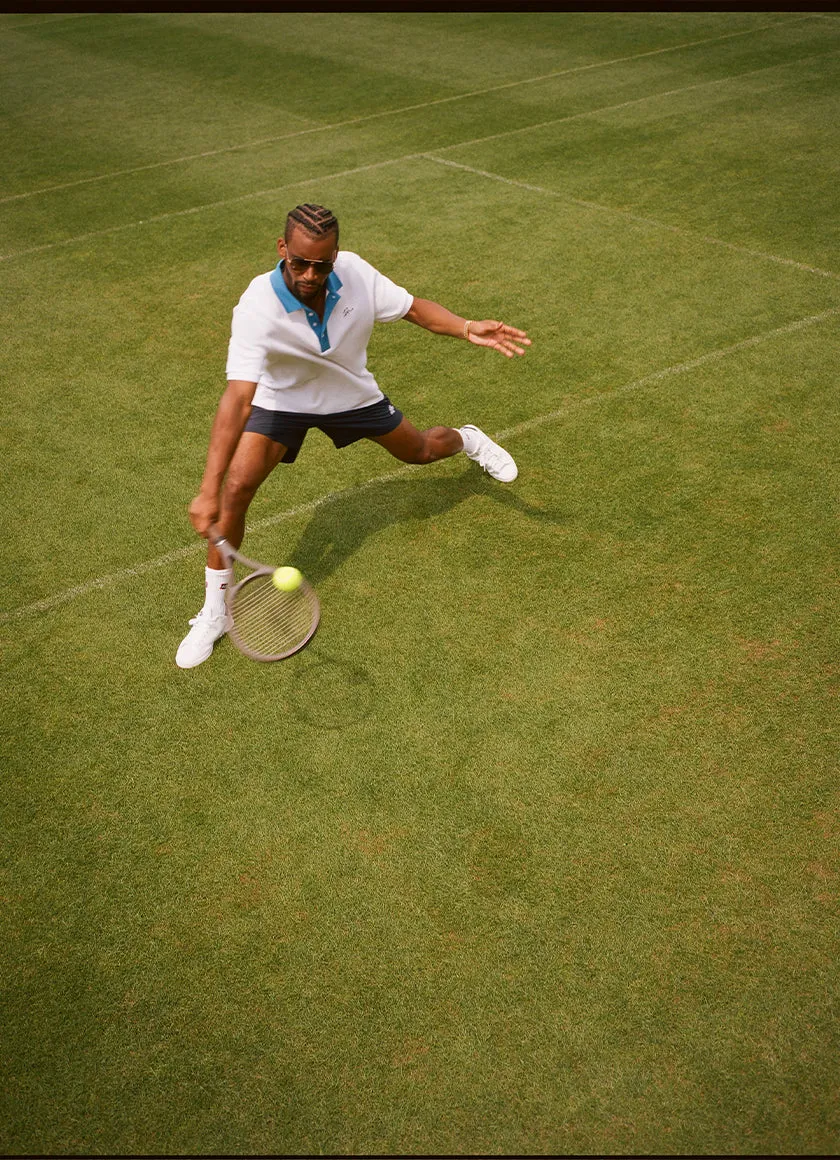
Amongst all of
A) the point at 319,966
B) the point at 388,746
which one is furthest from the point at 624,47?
the point at 319,966

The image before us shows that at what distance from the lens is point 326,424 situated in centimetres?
604

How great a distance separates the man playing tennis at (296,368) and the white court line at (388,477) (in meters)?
0.83

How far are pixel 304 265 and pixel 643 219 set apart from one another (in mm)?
6718

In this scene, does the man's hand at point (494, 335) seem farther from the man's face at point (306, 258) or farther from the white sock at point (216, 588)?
the white sock at point (216, 588)

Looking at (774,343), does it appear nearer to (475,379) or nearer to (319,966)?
(475,379)

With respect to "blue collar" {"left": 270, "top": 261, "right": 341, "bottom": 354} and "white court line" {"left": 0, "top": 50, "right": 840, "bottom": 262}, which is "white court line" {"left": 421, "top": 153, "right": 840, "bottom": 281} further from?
"blue collar" {"left": 270, "top": 261, "right": 341, "bottom": 354}

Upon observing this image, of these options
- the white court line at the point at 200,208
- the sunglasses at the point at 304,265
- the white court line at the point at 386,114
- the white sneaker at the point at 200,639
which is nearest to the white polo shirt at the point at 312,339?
the sunglasses at the point at 304,265

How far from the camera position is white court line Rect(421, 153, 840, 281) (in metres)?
9.70

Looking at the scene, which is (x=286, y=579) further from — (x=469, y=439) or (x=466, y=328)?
(x=469, y=439)

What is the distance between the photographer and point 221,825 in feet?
16.0

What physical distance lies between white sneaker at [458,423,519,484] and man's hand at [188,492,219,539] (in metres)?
2.39

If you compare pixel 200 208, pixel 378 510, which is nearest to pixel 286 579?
pixel 378 510

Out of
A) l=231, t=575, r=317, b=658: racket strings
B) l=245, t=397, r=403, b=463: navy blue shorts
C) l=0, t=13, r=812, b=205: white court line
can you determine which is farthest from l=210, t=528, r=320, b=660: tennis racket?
l=0, t=13, r=812, b=205: white court line

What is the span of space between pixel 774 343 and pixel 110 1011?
690 centimetres
